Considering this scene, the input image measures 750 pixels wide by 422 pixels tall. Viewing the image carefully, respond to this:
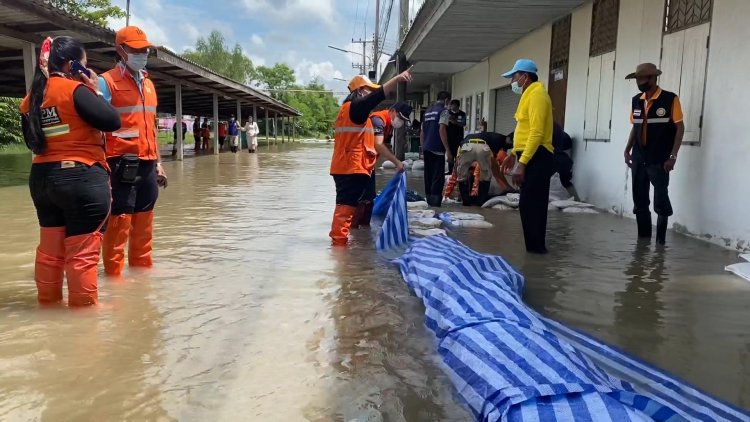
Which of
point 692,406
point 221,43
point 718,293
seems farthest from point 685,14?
point 221,43

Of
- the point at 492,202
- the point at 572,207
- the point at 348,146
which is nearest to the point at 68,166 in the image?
the point at 348,146

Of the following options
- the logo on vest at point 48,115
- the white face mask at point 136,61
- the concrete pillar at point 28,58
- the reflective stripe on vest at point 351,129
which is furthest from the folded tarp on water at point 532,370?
the concrete pillar at point 28,58

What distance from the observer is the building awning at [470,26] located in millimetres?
9656

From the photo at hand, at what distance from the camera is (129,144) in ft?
13.3

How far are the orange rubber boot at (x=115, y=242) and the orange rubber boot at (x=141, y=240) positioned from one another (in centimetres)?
17

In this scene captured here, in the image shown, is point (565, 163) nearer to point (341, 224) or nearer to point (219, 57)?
point (341, 224)

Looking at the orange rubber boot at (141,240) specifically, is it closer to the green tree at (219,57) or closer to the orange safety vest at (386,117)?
the orange safety vest at (386,117)

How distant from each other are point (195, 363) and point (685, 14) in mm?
6422

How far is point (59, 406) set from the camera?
2348 mm

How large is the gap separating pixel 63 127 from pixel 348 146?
2.58 metres

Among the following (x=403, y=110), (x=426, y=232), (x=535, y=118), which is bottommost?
(x=426, y=232)

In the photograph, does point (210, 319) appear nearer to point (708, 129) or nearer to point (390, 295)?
point (390, 295)

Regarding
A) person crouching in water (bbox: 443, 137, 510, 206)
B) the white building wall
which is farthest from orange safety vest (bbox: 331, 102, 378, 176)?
the white building wall

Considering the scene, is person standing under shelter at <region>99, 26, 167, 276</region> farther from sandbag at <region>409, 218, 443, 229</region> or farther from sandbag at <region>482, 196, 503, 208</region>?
sandbag at <region>482, 196, 503, 208</region>
